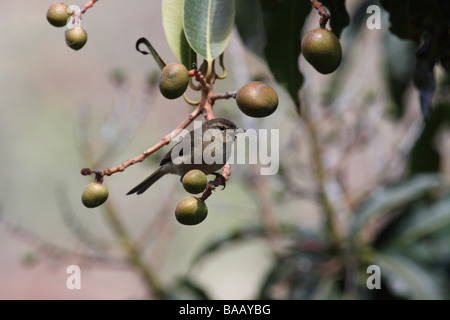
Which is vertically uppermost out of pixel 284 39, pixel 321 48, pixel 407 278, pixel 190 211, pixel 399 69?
pixel 399 69

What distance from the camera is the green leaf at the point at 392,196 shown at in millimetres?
2082

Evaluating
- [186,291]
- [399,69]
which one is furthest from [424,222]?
[186,291]

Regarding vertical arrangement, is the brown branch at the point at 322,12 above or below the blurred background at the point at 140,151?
below

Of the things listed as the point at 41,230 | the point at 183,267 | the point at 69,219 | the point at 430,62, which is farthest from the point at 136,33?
the point at 430,62

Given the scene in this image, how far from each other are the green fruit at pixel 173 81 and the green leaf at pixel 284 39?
395 millimetres

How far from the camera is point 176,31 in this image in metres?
0.97

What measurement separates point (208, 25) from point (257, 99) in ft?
0.75

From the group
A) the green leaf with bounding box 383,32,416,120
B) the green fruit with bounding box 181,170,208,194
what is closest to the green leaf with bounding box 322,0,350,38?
the green fruit with bounding box 181,170,208,194

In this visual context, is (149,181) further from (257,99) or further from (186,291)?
(186,291)

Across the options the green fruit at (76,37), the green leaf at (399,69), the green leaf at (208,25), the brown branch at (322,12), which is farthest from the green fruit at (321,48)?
the green leaf at (399,69)

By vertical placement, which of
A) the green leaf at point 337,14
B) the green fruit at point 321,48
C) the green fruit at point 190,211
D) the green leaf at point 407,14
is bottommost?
the green fruit at point 190,211

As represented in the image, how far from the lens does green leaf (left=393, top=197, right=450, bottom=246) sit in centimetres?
216

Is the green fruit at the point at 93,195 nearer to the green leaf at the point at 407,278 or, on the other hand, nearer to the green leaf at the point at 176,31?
the green leaf at the point at 176,31

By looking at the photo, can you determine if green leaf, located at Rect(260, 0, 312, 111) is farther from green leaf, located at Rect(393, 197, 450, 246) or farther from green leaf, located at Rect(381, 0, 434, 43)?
green leaf, located at Rect(393, 197, 450, 246)
